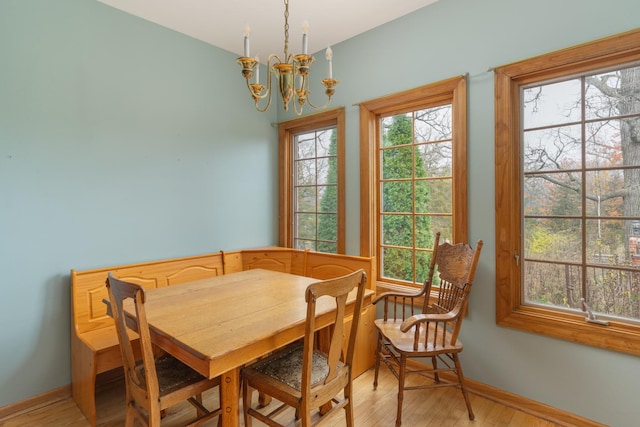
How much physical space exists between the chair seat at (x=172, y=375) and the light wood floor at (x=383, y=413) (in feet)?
2.00

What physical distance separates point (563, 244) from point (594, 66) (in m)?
1.08

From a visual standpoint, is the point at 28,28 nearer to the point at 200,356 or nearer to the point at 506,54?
the point at 200,356

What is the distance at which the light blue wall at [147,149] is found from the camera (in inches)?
78.8

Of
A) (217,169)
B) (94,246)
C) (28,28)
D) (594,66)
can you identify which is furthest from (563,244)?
(28,28)

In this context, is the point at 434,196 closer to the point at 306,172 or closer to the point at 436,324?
the point at 436,324

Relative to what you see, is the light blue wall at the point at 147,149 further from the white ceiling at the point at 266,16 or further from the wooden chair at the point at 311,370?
the wooden chair at the point at 311,370

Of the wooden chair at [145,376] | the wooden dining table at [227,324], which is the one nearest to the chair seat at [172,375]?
the wooden chair at [145,376]

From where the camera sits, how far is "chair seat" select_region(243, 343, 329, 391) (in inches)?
61.4

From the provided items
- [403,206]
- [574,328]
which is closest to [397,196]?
[403,206]

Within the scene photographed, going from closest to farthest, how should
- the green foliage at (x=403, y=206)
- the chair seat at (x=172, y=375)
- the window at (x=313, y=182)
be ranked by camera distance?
the chair seat at (x=172, y=375) → the green foliage at (x=403, y=206) → the window at (x=313, y=182)

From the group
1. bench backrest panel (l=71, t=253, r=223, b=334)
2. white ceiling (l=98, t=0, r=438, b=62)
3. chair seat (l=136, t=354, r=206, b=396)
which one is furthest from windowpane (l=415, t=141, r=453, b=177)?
chair seat (l=136, t=354, r=206, b=396)

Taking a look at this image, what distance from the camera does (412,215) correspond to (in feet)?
8.89

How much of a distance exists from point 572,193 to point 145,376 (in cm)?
258

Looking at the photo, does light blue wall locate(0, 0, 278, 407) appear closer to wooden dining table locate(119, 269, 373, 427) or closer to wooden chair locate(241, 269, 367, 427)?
wooden dining table locate(119, 269, 373, 427)
